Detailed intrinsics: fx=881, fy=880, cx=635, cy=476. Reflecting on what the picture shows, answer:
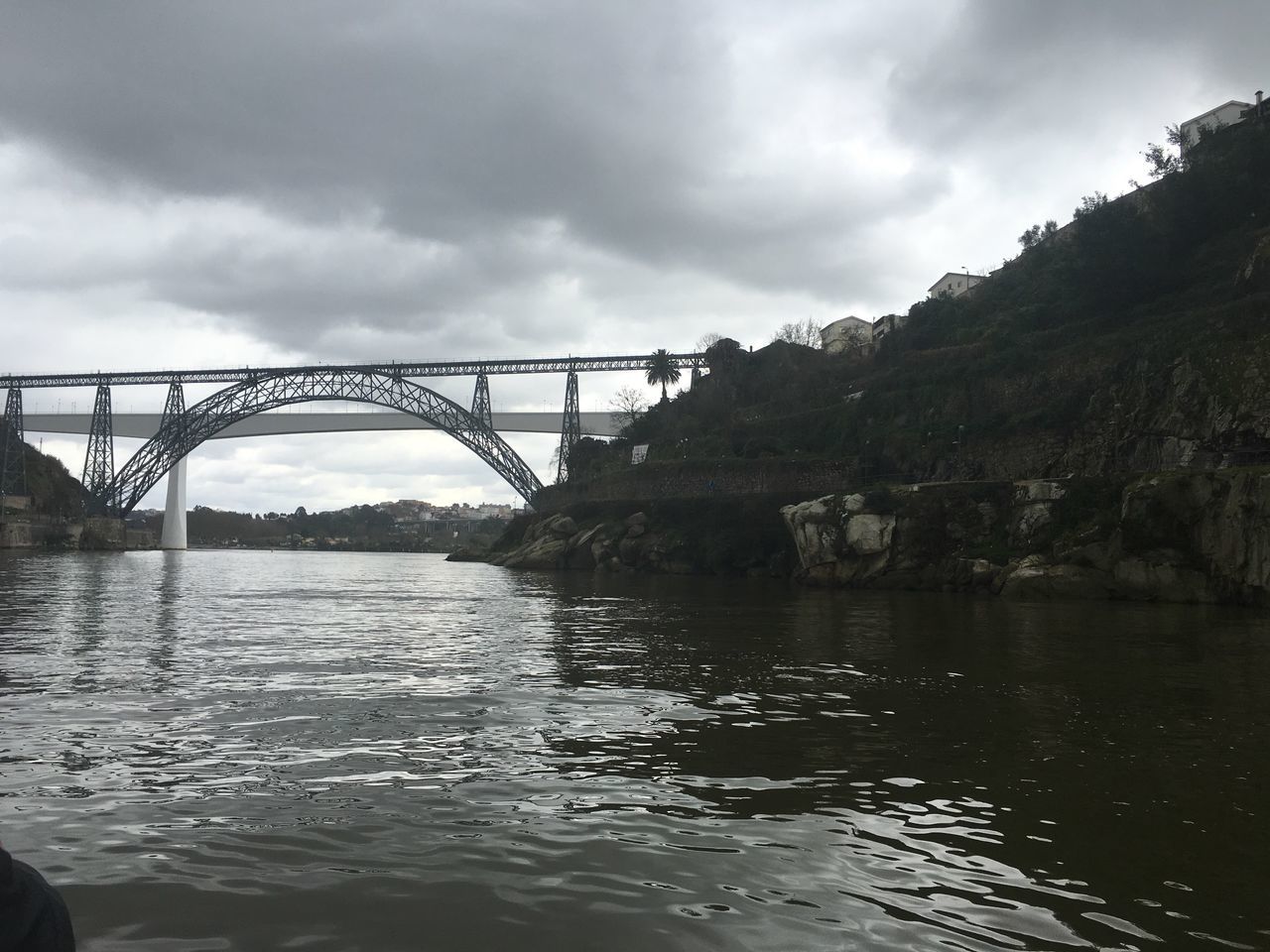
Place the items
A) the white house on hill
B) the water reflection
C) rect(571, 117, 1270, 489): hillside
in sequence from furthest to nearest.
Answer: the white house on hill
rect(571, 117, 1270, 489): hillside
the water reflection

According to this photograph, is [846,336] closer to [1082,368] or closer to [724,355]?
[724,355]

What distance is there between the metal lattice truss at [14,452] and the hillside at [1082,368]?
60181mm

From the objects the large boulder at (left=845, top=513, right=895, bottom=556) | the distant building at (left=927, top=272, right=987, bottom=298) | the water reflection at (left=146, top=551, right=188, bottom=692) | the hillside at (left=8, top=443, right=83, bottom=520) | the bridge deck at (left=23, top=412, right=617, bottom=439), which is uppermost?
the distant building at (left=927, top=272, right=987, bottom=298)

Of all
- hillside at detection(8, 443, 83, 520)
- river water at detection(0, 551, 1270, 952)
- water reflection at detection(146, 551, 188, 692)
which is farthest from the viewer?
hillside at detection(8, 443, 83, 520)

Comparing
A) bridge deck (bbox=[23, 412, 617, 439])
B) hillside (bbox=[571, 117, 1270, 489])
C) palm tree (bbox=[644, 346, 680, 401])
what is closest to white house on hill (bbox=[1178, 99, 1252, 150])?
hillside (bbox=[571, 117, 1270, 489])

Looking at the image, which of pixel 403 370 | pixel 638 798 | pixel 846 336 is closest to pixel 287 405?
pixel 403 370

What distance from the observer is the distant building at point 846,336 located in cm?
7500

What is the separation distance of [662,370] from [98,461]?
55.8 metres

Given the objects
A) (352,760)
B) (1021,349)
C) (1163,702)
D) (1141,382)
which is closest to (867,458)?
(1021,349)

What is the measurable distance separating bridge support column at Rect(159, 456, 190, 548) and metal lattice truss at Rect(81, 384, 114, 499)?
7833mm

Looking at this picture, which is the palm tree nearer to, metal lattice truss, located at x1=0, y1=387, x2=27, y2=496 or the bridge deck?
the bridge deck

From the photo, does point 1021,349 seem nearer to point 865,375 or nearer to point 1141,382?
point 1141,382

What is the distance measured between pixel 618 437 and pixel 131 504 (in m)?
48.7

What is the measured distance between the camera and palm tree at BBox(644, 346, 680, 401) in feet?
266
